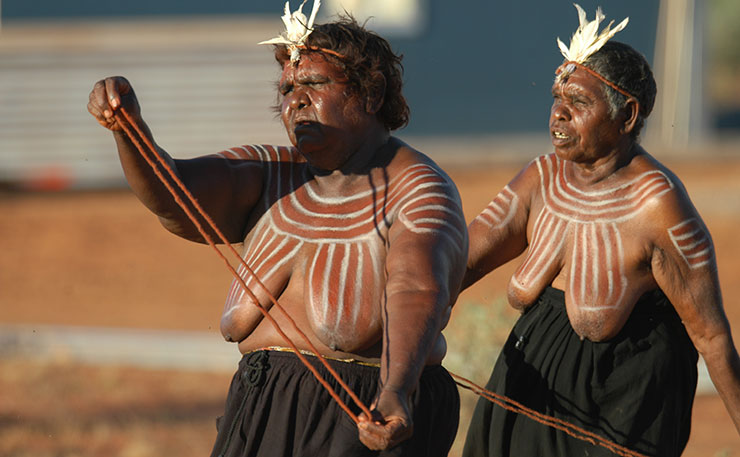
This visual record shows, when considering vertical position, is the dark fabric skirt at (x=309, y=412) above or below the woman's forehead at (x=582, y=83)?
below

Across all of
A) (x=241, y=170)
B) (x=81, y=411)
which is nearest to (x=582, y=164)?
(x=241, y=170)

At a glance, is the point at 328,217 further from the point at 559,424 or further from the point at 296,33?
the point at 559,424

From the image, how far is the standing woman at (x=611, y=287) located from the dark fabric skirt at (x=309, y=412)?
69 cm

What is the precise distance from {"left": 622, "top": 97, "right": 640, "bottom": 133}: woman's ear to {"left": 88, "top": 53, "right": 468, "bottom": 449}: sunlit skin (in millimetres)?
859

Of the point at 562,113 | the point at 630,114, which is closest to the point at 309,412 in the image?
the point at 562,113

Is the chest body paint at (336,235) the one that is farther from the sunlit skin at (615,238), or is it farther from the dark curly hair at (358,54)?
the sunlit skin at (615,238)

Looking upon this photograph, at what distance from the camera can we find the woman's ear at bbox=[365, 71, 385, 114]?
3018 millimetres

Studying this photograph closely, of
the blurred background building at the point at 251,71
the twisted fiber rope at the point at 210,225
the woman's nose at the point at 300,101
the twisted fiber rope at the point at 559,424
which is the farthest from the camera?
the blurred background building at the point at 251,71

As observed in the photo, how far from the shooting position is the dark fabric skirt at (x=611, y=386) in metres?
3.60

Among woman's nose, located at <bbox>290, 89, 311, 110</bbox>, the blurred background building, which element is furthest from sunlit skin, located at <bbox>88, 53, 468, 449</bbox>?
the blurred background building

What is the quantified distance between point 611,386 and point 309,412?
115 cm

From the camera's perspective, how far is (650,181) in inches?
139

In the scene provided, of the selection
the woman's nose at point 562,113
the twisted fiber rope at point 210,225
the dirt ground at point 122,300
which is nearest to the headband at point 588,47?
the woman's nose at point 562,113

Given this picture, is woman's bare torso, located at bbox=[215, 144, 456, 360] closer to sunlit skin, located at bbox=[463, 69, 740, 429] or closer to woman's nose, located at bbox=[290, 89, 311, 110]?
woman's nose, located at bbox=[290, 89, 311, 110]
